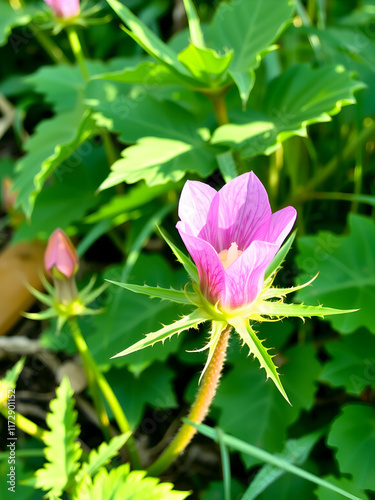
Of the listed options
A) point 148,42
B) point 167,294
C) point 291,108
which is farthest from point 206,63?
point 167,294

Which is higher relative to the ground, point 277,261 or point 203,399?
point 277,261

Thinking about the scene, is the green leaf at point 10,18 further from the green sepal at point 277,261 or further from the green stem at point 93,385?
the green sepal at point 277,261

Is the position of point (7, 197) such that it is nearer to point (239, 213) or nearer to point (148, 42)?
point (148, 42)

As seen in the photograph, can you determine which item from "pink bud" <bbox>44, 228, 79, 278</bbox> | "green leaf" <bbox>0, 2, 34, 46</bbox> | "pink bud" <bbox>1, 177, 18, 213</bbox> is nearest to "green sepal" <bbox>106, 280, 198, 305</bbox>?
"pink bud" <bbox>44, 228, 79, 278</bbox>

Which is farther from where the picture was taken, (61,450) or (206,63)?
(206,63)

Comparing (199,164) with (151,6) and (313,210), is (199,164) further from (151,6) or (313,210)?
(151,6)

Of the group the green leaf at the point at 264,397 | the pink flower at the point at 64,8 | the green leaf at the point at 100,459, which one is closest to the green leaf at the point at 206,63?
the pink flower at the point at 64,8

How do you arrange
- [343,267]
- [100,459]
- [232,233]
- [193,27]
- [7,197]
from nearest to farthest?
[232,233], [100,459], [193,27], [343,267], [7,197]
